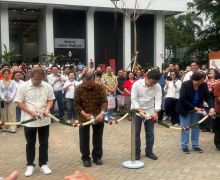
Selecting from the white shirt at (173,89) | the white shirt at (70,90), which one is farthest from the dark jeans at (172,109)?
the white shirt at (70,90)

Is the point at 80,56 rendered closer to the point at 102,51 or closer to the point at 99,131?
the point at 102,51

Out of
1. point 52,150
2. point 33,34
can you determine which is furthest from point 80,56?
point 52,150

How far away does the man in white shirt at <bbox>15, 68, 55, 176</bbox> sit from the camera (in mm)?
6055

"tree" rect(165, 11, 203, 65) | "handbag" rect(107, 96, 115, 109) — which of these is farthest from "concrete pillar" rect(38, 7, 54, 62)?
"handbag" rect(107, 96, 115, 109)

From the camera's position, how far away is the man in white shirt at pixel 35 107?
605cm

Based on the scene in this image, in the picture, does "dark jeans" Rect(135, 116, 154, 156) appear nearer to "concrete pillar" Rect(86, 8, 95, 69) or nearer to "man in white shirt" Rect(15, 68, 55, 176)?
"man in white shirt" Rect(15, 68, 55, 176)

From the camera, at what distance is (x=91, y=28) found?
3116cm

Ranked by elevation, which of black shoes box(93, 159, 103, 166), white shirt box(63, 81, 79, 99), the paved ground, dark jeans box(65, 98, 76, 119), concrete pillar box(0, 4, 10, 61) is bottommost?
the paved ground

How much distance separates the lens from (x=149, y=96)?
6918 millimetres

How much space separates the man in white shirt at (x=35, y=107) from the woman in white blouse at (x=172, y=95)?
5.16 metres

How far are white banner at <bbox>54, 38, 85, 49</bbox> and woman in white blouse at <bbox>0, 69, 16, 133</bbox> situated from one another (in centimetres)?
2069

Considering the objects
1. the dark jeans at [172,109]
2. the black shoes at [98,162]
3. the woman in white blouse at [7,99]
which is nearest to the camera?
the black shoes at [98,162]

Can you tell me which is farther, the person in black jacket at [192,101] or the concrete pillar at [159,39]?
the concrete pillar at [159,39]

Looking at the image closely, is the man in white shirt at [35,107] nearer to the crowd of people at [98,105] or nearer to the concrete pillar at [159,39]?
the crowd of people at [98,105]
